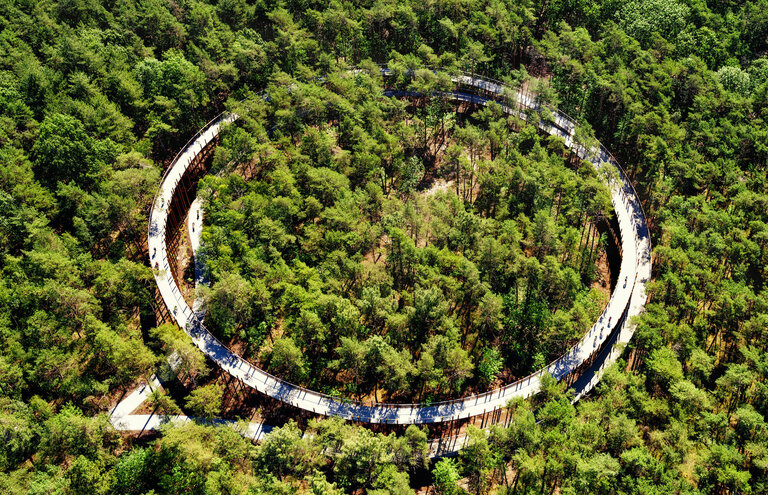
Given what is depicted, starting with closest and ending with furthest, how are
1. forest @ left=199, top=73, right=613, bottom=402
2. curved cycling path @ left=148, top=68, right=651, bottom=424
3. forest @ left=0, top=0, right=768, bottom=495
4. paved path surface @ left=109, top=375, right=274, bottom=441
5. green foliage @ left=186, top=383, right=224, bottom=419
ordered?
forest @ left=0, top=0, right=768, bottom=495
green foliage @ left=186, top=383, right=224, bottom=419
paved path surface @ left=109, top=375, right=274, bottom=441
curved cycling path @ left=148, top=68, right=651, bottom=424
forest @ left=199, top=73, right=613, bottom=402

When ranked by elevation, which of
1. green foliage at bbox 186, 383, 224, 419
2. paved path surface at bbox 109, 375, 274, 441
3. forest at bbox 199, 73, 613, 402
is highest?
forest at bbox 199, 73, 613, 402

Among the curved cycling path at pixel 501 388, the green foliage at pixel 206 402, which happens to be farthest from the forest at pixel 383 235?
the curved cycling path at pixel 501 388

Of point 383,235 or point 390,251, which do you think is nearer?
point 390,251

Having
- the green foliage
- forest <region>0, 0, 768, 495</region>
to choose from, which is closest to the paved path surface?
forest <region>0, 0, 768, 495</region>

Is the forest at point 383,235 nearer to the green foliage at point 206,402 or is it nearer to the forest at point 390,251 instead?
the forest at point 390,251

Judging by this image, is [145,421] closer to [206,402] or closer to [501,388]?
[206,402]

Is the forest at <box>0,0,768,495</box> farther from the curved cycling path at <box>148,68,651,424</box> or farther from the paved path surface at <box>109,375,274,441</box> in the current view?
the curved cycling path at <box>148,68,651,424</box>

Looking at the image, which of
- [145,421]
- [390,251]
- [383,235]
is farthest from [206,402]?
[383,235]

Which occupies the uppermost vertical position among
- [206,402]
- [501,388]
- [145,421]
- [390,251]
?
[390,251]
